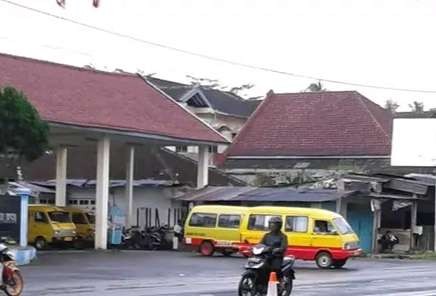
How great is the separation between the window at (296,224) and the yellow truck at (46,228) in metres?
12.2

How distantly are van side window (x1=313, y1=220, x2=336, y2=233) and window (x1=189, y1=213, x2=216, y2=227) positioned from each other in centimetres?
591

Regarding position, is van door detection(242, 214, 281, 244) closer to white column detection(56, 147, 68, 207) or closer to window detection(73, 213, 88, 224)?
window detection(73, 213, 88, 224)

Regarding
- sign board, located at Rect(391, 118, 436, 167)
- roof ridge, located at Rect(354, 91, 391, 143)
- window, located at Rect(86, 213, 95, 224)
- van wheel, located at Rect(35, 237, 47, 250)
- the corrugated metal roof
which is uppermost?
roof ridge, located at Rect(354, 91, 391, 143)

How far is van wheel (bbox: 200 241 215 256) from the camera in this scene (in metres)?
38.3

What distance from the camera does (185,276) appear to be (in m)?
26.5

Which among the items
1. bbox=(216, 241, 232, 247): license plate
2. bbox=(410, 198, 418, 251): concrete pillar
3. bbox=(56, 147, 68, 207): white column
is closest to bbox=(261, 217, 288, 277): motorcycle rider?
bbox=(216, 241, 232, 247): license plate

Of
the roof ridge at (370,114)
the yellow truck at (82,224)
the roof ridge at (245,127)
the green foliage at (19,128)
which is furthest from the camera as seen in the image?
the roof ridge at (245,127)

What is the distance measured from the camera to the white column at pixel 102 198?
135 ft

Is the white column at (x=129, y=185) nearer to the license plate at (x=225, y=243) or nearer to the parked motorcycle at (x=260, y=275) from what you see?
the license plate at (x=225, y=243)

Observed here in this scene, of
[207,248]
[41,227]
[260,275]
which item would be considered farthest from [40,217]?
[260,275]

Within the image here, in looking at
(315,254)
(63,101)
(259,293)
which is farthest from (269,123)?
(259,293)

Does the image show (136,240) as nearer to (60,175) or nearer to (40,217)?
(40,217)

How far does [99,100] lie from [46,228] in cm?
604

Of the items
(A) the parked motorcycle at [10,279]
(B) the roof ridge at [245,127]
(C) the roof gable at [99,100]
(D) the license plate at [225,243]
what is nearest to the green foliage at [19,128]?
(C) the roof gable at [99,100]
